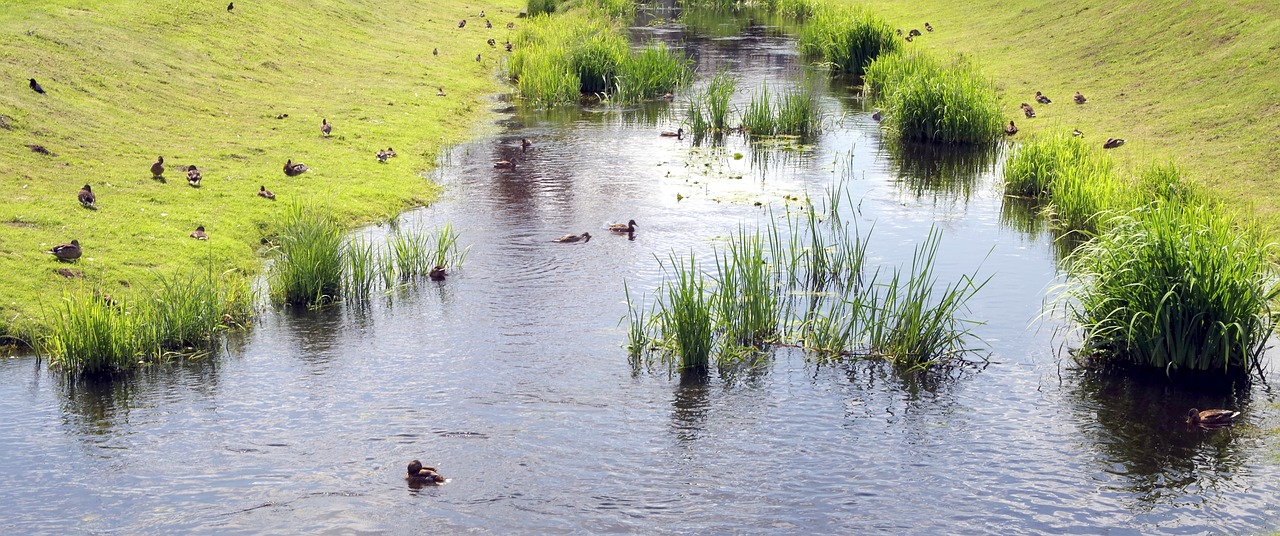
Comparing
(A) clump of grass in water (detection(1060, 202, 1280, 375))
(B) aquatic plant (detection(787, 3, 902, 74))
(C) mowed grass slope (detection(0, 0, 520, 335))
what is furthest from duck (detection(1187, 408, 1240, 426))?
(B) aquatic plant (detection(787, 3, 902, 74))

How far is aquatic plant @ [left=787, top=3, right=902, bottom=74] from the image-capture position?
110 feet

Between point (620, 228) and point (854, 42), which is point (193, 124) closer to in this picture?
point (620, 228)

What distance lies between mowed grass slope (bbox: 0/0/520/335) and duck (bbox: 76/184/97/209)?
11 cm

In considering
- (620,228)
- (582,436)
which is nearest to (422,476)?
(582,436)

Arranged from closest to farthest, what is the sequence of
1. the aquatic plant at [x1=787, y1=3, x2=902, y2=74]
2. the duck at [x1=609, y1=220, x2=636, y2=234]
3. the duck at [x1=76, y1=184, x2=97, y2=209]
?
the duck at [x1=76, y1=184, x2=97, y2=209]
the duck at [x1=609, y1=220, x2=636, y2=234]
the aquatic plant at [x1=787, y1=3, x2=902, y2=74]

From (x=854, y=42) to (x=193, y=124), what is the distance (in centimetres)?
1908

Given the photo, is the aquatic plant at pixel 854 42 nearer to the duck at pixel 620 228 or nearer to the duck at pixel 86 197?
the duck at pixel 620 228

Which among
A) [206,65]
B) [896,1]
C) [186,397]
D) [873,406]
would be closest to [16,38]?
[206,65]

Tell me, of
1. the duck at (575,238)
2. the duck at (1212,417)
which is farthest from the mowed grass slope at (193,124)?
the duck at (1212,417)

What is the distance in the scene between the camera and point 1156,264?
11484 millimetres

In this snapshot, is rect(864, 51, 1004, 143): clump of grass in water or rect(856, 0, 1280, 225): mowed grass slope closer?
rect(856, 0, 1280, 225): mowed grass slope

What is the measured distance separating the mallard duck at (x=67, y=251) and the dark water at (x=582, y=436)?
2234 mm

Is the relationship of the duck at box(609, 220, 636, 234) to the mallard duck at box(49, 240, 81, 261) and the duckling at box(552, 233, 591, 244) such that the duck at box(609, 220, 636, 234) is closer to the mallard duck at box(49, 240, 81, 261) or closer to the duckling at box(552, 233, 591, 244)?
the duckling at box(552, 233, 591, 244)

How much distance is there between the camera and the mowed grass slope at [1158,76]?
19.3 metres
